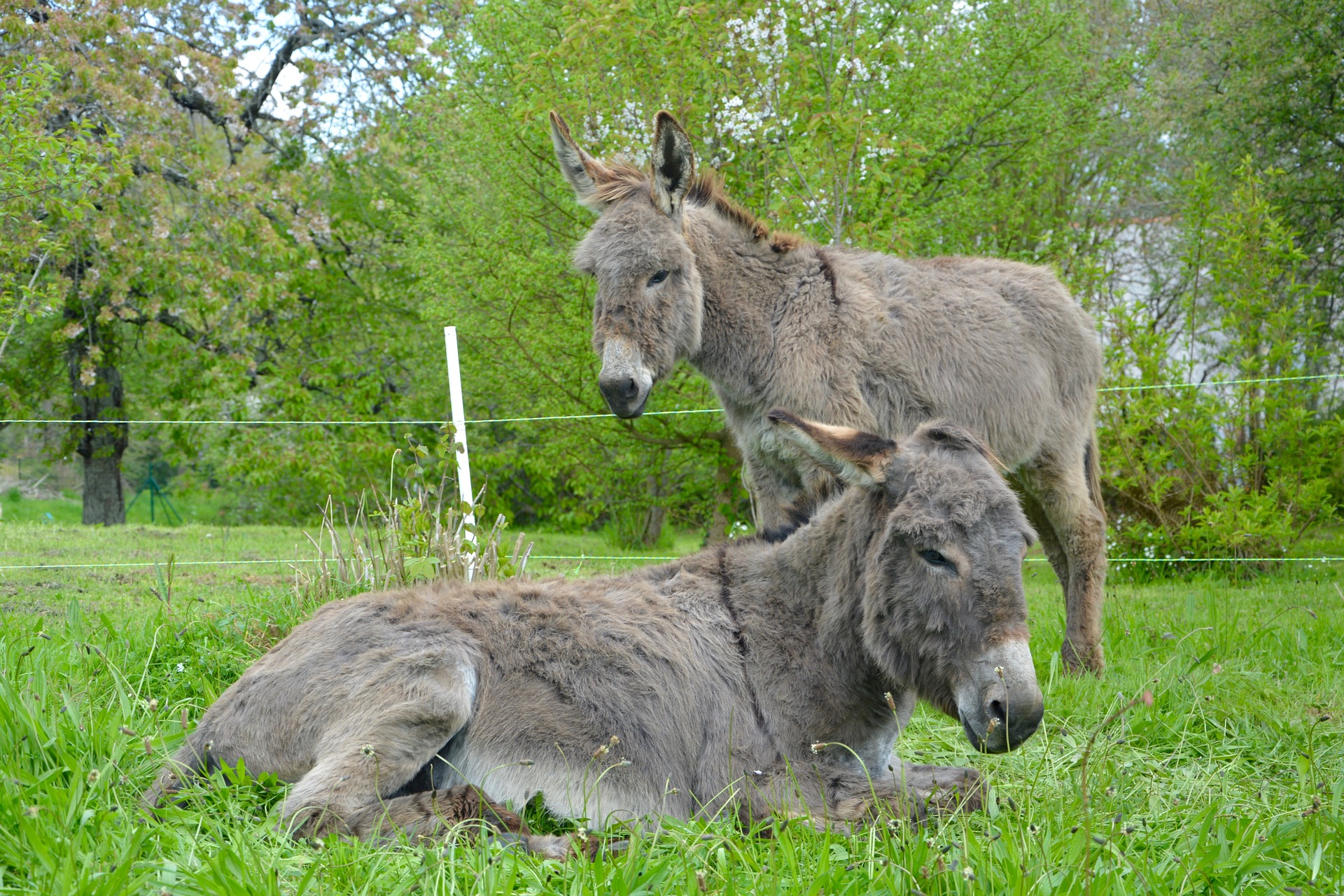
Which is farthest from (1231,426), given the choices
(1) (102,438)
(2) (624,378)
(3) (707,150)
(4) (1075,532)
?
(1) (102,438)

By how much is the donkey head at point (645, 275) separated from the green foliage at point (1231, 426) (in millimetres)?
4946

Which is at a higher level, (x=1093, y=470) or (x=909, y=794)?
(x=1093, y=470)

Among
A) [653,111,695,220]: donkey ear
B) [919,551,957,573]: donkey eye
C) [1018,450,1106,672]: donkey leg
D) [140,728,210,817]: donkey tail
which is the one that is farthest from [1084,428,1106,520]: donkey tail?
[140,728,210,817]: donkey tail

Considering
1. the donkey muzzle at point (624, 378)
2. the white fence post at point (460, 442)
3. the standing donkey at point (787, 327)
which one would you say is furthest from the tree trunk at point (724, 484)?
the donkey muzzle at point (624, 378)

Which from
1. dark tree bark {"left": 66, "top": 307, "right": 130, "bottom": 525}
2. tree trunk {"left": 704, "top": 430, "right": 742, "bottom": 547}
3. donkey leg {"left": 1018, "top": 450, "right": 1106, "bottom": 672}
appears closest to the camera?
donkey leg {"left": 1018, "top": 450, "right": 1106, "bottom": 672}

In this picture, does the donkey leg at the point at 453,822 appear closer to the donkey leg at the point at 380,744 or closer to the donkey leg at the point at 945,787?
the donkey leg at the point at 380,744

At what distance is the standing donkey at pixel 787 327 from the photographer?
4863 millimetres

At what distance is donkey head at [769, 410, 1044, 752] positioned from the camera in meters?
2.95

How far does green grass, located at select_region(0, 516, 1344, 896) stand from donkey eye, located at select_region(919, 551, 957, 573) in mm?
585

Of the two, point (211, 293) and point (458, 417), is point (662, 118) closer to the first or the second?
point (458, 417)

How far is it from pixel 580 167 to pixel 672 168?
2.01 ft

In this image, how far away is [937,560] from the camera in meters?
3.10

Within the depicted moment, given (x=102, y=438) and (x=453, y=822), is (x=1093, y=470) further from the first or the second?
(x=102, y=438)

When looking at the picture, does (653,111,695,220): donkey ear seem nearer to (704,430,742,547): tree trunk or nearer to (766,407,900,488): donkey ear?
(766,407,900,488): donkey ear
